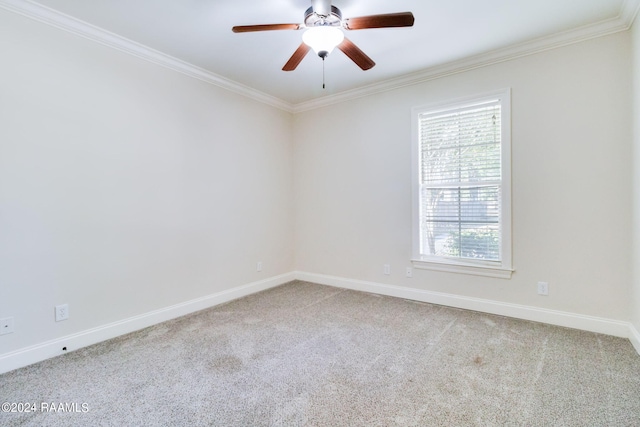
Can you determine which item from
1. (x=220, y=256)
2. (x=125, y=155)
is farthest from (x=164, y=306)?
(x=125, y=155)

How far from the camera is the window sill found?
118 inches

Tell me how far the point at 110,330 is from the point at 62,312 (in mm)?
394

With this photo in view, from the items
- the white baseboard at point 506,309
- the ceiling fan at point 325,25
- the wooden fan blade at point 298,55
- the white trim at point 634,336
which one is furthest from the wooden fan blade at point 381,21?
the white trim at point 634,336

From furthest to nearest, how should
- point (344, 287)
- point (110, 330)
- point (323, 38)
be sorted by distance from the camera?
point (344, 287), point (110, 330), point (323, 38)

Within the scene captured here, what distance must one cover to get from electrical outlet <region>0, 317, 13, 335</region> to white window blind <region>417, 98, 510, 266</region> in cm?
359

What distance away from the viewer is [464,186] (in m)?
3.21

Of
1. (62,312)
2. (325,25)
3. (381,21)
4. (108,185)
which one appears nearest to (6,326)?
(62,312)

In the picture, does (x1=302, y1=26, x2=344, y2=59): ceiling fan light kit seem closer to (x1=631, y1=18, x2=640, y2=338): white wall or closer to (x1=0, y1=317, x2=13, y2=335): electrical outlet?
(x1=631, y1=18, x2=640, y2=338): white wall

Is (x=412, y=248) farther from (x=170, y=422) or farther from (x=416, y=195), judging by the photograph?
(x=170, y=422)

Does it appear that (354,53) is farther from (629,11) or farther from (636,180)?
(636,180)

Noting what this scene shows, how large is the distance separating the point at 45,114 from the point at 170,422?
2.33 metres

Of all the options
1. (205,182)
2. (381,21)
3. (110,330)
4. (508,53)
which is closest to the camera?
(381,21)

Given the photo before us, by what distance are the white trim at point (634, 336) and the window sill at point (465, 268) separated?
0.88m

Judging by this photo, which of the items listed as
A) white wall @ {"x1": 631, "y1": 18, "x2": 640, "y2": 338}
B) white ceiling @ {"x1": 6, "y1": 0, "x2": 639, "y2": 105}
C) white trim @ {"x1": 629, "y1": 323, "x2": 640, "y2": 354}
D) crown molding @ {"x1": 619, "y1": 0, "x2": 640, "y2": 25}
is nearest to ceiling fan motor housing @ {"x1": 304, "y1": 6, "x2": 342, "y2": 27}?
white ceiling @ {"x1": 6, "y1": 0, "x2": 639, "y2": 105}
